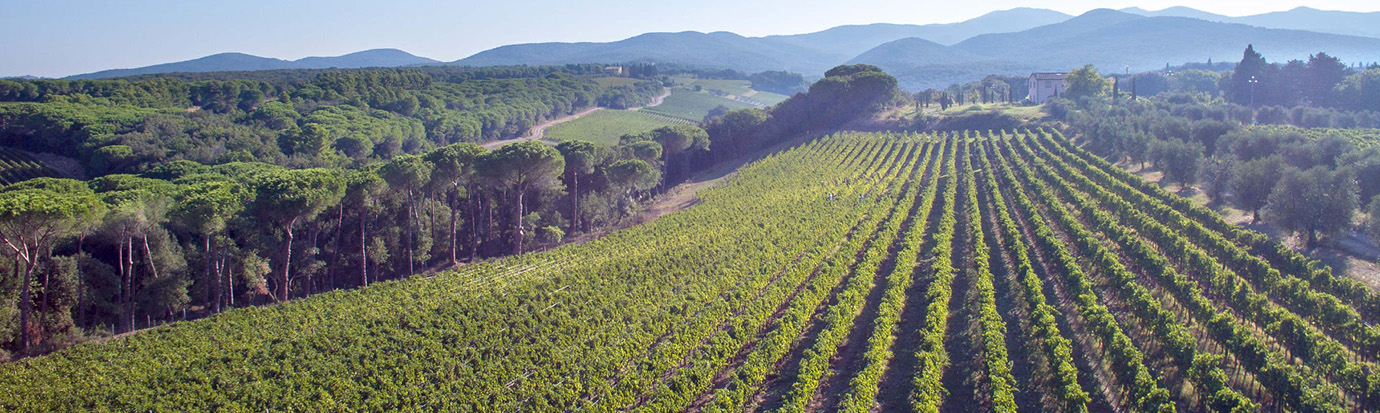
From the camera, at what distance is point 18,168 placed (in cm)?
5028

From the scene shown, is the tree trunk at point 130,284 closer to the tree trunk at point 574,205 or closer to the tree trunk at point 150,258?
the tree trunk at point 150,258

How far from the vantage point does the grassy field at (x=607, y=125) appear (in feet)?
307

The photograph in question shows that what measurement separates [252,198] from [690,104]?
118782 millimetres

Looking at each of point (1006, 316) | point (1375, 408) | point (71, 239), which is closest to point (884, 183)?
point (1006, 316)

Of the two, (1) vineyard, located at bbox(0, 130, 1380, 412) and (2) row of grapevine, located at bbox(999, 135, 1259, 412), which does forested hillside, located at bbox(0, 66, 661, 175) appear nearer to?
(1) vineyard, located at bbox(0, 130, 1380, 412)

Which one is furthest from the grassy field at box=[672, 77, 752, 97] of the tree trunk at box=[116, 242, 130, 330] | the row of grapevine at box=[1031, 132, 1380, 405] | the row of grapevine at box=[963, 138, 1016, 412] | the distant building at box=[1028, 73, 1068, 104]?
the tree trunk at box=[116, 242, 130, 330]

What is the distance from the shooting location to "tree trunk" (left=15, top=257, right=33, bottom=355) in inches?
877

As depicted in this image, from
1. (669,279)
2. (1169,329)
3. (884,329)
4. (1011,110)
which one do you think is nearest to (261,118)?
(669,279)

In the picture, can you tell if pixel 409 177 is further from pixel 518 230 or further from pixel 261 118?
pixel 261 118

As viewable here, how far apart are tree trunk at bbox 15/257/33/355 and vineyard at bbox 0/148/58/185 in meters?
33.4

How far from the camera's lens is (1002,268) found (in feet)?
106

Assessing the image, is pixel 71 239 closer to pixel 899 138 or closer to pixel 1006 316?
pixel 1006 316

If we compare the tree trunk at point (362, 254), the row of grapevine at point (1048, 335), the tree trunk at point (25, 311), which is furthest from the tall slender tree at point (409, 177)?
the row of grapevine at point (1048, 335)

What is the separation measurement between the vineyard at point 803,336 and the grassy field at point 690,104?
3687 inches
